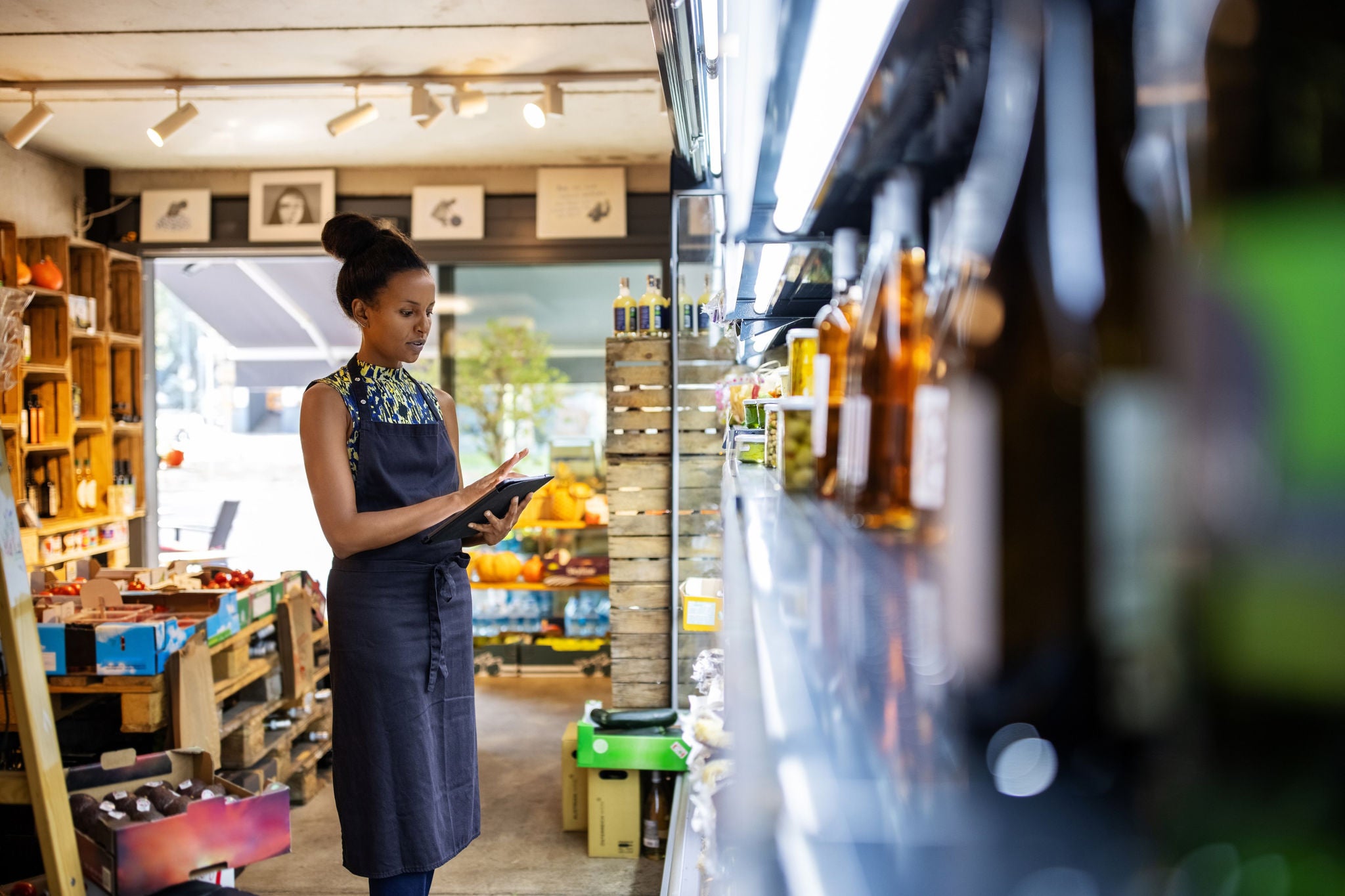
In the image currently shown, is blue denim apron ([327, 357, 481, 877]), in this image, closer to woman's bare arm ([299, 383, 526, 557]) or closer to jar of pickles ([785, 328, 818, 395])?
woman's bare arm ([299, 383, 526, 557])

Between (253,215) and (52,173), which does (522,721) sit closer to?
(253,215)

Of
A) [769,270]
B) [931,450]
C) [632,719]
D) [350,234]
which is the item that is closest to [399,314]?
[350,234]

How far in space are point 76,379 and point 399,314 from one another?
456 cm

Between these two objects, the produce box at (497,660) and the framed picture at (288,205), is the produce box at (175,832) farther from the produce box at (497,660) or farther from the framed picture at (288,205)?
the framed picture at (288,205)

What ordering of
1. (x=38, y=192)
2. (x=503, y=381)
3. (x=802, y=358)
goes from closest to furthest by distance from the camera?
(x=802, y=358)
(x=38, y=192)
(x=503, y=381)

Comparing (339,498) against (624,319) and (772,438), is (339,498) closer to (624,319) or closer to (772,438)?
(772,438)

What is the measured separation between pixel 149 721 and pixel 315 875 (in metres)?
0.73

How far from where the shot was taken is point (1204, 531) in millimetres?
298

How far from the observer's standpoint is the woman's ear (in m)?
2.00

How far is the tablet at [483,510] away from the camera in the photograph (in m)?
1.91

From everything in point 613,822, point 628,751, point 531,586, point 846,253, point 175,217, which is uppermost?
point 175,217

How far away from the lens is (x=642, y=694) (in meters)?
3.76

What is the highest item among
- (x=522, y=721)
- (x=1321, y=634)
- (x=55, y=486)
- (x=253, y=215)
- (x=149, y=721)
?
(x=253, y=215)

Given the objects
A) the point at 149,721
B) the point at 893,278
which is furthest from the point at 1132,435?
the point at 149,721
